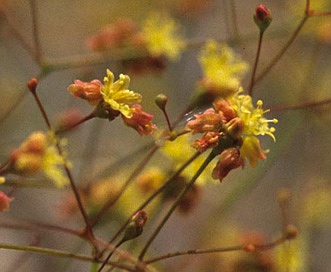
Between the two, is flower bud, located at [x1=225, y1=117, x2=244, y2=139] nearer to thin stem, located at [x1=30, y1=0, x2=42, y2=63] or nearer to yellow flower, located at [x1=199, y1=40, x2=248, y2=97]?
yellow flower, located at [x1=199, y1=40, x2=248, y2=97]

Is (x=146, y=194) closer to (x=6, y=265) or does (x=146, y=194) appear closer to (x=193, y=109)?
(x=193, y=109)

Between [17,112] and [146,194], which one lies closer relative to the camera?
[146,194]

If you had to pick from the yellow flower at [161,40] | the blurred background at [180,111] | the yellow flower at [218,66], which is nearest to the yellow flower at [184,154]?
the yellow flower at [218,66]

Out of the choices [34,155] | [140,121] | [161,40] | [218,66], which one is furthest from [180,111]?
[140,121]

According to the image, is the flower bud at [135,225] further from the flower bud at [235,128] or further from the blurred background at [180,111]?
the blurred background at [180,111]

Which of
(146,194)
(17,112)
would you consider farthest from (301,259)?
(17,112)

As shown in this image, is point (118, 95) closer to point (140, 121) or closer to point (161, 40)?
point (140, 121)
